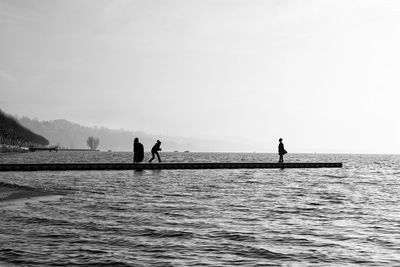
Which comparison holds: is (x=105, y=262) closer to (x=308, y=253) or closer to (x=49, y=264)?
(x=49, y=264)

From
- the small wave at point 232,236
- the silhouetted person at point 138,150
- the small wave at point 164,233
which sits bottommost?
the small wave at point 232,236

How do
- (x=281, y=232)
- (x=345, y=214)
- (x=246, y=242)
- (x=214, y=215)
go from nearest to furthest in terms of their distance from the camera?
(x=246, y=242)
(x=281, y=232)
(x=214, y=215)
(x=345, y=214)

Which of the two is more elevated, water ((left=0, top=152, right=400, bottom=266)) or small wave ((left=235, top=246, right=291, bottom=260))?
water ((left=0, top=152, right=400, bottom=266))

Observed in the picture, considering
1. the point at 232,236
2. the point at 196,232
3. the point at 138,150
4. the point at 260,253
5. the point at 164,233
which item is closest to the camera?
the point at 260,253

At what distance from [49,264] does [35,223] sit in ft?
18.7

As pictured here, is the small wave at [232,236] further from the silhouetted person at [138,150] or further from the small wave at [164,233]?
the silhouetted person at [138,150]

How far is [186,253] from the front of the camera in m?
12.6

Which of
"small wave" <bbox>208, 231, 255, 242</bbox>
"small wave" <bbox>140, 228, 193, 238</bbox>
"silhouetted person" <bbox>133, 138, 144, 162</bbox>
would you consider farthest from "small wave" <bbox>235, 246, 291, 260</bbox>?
"silhouetted person" <bbox>133, 138, 144, 162</bbox>

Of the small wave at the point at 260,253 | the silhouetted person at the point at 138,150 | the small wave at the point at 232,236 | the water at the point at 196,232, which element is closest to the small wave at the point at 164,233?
the water at the point at 196,232

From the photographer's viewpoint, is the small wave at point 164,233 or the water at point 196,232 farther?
the small wave at point 164,233

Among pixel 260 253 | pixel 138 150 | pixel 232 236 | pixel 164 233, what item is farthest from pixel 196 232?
pixel 138 150

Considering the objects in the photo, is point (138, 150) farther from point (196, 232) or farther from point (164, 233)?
point (164, 233)

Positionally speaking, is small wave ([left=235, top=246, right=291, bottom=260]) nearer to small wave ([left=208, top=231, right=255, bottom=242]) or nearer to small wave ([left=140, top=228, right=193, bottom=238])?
small wave ([left=208, top=231, right=255, bottom=242])

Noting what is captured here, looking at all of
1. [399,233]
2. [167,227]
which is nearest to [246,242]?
[167,227]
